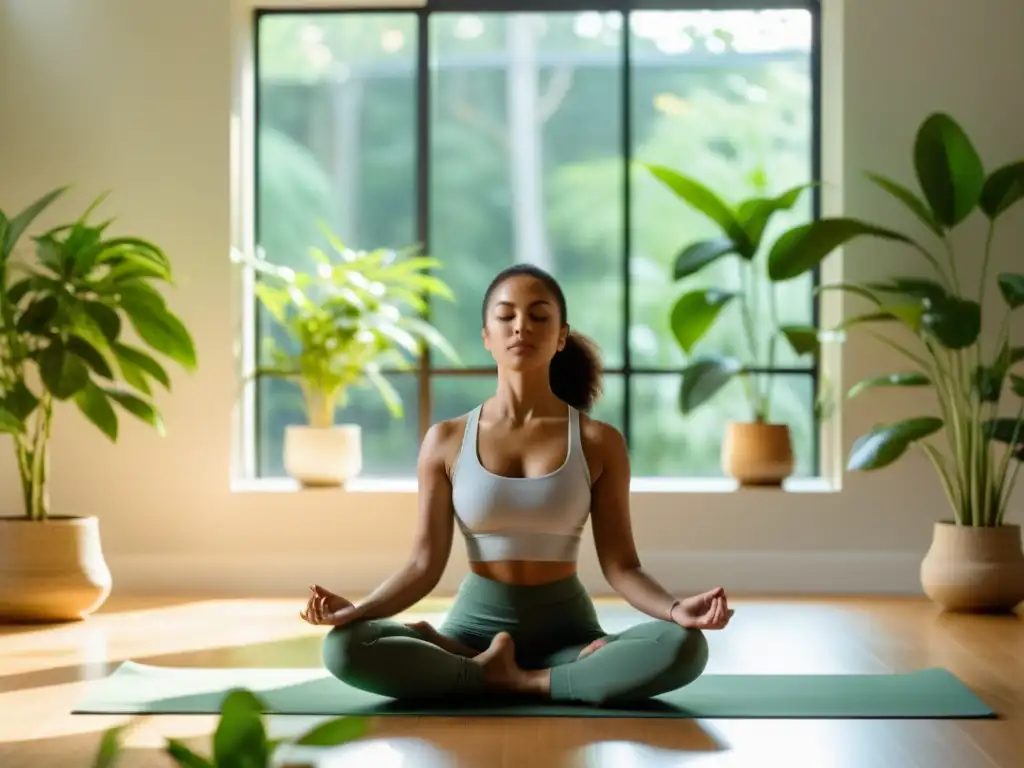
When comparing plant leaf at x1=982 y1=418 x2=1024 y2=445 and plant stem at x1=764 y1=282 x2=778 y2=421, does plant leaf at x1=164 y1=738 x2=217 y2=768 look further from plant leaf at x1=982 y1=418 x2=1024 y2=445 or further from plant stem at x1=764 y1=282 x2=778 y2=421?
plant stem at x1=764 y1=282 x2=778 y2=421

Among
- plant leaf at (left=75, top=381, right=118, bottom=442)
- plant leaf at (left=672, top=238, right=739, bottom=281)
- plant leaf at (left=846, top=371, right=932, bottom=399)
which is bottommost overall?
plant leaf at (left=75, top=381, right=118, bottom=442)

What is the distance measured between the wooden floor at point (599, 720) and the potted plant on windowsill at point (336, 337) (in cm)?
59

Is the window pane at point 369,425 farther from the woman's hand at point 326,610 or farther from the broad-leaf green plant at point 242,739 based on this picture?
the broad-leaf green plant at point 242,739

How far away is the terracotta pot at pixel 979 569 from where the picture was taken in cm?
428

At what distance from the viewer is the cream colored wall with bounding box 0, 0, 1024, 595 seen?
16.1 ft

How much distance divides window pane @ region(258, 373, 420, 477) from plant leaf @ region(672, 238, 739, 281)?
1.21 metres

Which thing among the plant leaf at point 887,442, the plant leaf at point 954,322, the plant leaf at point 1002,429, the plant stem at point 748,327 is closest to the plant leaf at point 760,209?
the plant stem at point 748,327

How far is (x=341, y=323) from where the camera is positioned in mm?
5090

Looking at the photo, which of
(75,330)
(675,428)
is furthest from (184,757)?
(675,428)

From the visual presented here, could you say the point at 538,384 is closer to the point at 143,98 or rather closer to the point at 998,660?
the point at 998,660

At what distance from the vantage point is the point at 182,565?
495cm

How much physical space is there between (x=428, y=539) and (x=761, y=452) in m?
2.26

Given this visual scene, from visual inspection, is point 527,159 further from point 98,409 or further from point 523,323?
point 523,323

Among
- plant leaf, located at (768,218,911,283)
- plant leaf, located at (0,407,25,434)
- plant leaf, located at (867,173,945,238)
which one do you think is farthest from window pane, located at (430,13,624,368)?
plant leaf, located at (0,407,25,434)
